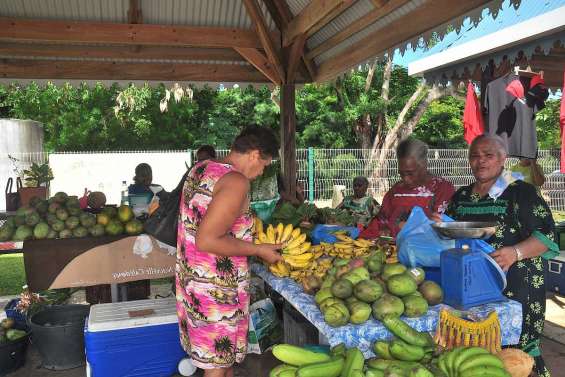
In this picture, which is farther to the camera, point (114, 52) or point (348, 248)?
point (114, 52)

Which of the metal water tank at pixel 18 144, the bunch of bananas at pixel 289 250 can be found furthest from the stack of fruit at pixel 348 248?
the metal water tank at pixel 18 144

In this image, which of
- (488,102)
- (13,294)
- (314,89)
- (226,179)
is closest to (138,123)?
(314,89)

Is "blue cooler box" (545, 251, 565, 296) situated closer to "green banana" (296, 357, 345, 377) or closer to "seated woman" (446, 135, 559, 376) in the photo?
"seated woman" (446, 135, 559, 376)

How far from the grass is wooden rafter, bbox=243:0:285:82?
4.98 metres

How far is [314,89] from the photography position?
22422 mm

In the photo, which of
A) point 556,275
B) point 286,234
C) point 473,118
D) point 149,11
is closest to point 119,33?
point 149,11

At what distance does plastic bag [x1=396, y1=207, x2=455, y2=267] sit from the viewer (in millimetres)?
2605

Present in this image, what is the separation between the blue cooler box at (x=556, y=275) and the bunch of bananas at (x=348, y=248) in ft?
10.9

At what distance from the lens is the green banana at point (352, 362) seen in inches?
68.1

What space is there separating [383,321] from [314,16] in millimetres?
3752

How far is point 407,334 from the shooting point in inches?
78.3

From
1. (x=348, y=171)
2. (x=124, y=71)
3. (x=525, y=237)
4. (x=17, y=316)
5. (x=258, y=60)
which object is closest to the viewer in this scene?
(x=525, y=237)

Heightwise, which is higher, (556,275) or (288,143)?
(288,143)

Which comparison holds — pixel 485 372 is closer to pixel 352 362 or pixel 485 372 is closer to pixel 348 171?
pixel 352 362
